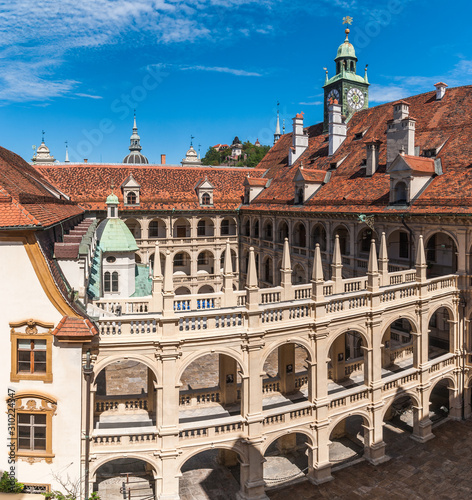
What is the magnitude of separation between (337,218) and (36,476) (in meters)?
28.0

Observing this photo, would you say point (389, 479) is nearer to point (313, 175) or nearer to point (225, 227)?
point (313, 175)

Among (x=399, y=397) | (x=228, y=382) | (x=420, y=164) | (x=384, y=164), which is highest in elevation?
(x=384, y=164)

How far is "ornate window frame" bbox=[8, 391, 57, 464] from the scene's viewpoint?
17.5 meters

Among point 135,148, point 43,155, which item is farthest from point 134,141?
point 43,155

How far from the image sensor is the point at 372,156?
1447 inches

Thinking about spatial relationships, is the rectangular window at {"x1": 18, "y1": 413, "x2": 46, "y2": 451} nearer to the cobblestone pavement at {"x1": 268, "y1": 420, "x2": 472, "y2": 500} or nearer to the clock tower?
the cobblestone pavement at {"x1": 268, "y1": 420, "x2": 472, "y2": 500}

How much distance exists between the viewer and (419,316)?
26656 millimetres

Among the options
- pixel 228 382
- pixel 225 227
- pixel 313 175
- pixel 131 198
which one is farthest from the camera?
pixel 225 227

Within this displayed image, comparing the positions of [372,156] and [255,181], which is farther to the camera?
[255,181]

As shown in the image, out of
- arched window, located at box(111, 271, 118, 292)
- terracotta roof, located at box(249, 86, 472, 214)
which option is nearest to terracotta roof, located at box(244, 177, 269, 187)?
terracotta roof, located at box(249, 86, 472, 214)

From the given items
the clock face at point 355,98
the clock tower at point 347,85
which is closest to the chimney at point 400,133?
the clock tower at point 347,85

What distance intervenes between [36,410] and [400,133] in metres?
30.7

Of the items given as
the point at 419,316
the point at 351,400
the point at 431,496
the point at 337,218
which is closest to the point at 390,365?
the point at 419,316

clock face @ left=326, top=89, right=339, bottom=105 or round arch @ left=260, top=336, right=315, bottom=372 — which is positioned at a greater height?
clock face @ left=326, top=89, right=339, bottom=105
